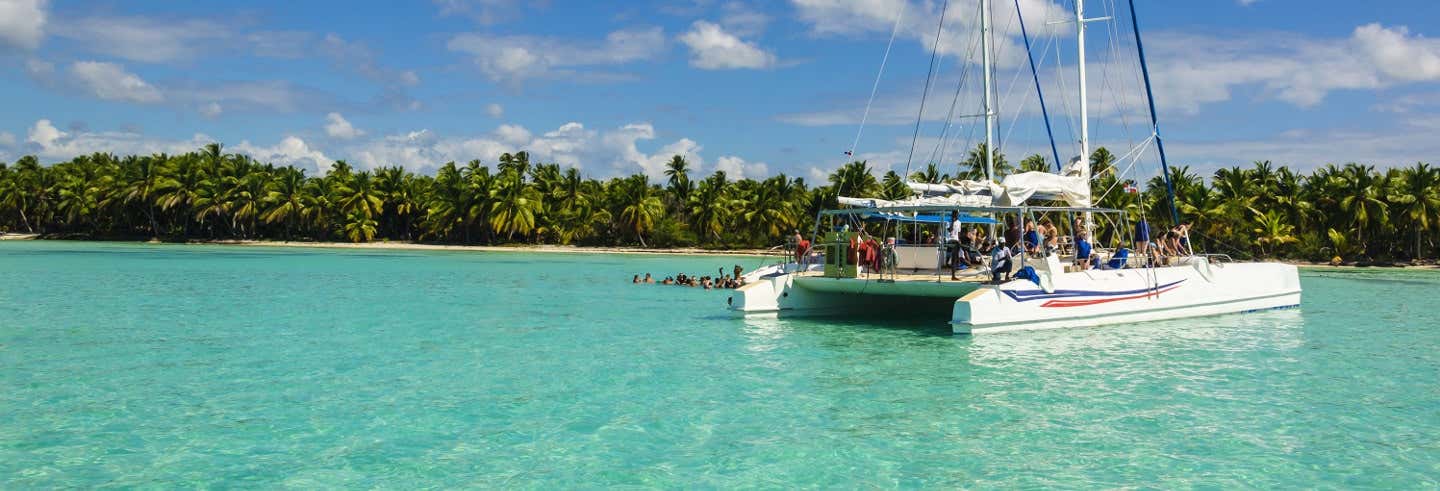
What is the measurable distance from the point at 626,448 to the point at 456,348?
7370 millimetres

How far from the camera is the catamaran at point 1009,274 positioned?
1694 cm

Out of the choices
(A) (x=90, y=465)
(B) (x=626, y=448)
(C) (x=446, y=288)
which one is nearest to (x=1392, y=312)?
(B) (x=626, y=448)

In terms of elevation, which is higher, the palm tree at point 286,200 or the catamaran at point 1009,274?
the palm tree at point 286,200

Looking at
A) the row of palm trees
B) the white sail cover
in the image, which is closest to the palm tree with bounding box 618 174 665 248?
the row of palm trees

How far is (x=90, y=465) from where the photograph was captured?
26.7ft

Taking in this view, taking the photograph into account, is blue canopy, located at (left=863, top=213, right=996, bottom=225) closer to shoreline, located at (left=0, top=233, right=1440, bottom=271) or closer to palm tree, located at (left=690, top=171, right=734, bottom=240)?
shoreline, located at (left=0, top=233, right=1440, bottom=271)

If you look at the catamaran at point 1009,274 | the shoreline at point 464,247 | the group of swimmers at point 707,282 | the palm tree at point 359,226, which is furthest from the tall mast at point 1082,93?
the palm tree at point 359,226

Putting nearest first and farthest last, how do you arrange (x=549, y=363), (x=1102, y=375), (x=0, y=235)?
(x=1102, y=375)
(x=549, y=363)
(x=0, y=235)

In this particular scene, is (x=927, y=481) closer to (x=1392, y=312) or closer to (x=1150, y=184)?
(x=1392, y=312)

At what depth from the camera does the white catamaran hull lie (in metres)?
16.3

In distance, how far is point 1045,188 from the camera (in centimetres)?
1952

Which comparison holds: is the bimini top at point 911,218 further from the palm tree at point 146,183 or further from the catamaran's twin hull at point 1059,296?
the palm tree at point 146,183

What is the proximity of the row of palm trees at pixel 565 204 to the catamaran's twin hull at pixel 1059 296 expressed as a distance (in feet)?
115

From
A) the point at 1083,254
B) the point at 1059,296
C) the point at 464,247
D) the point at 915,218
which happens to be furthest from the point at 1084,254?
the point at 464,247
